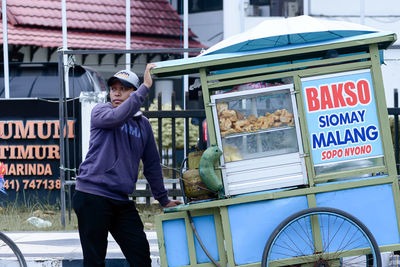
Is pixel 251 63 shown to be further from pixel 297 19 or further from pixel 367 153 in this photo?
pixel 367 153

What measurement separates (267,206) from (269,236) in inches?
8.0

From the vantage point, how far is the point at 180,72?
16.5 feet

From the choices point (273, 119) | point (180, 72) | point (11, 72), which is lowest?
point (273, 119)

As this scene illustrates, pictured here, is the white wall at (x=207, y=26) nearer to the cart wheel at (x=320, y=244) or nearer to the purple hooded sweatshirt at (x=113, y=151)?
the purple hooded sweatshirt at (x=113, y=151)

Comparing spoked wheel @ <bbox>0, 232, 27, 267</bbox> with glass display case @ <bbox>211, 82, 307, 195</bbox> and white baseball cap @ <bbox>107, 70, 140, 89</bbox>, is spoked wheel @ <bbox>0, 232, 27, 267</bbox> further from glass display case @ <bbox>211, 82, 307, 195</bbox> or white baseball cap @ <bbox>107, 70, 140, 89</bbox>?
glass display case @ <bbox>211, 82, 307, 195</bbox>

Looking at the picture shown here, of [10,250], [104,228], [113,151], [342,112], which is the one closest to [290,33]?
[342,112]

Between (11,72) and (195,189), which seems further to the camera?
(11,72)

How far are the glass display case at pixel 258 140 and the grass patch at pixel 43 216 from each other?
Answer: 3.93 meters

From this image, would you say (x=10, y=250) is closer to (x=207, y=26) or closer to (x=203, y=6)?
(x=207, y=26)

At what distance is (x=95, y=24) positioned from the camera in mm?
18797

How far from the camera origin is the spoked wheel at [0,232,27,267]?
18.5 feet

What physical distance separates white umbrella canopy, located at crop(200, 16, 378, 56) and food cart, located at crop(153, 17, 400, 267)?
0.02 metres

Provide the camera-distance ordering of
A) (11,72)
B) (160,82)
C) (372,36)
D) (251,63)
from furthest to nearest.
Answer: (160,82) < (11,72) < (251,63) < (372,36)

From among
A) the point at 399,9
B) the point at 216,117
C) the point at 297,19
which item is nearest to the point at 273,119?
the point at 216,117
